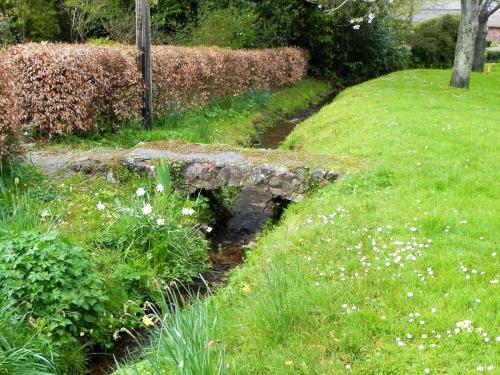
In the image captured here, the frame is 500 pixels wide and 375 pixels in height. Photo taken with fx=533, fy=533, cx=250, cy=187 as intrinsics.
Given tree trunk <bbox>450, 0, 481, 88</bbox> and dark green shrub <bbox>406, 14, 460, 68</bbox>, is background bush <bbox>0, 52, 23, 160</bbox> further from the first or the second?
dark green shrub <bbox>406, 14, 460, 68</bbox>

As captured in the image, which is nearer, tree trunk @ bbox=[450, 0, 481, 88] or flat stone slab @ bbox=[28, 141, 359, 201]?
flat stone slab @ bbox=[28, 141, 359, 201]

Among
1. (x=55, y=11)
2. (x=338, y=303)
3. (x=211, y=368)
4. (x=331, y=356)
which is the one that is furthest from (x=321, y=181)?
(x=55, y=11)

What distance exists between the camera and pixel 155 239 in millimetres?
6492

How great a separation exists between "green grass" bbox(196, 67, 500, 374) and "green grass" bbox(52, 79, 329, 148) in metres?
4.36

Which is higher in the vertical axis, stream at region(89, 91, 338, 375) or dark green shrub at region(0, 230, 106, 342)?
dark green shrub at region(0, 230, 106, 342)

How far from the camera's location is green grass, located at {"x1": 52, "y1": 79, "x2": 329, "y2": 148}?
10648 millimetres

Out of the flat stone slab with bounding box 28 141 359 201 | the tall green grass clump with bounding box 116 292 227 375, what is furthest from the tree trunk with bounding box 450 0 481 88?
the tall green grass clump with bounding box 116 292 227 375

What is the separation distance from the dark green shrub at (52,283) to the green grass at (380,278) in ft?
4.00

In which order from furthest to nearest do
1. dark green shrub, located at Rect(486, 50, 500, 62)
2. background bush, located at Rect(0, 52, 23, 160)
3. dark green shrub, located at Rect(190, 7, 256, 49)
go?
1. dark green shrub, located at Rect(486, 50, 500, 62)
2. dark green shrub, located at Rect(190, 7, 256, 49)
3. background bush, located at Rect(0, 52, 23, 160)

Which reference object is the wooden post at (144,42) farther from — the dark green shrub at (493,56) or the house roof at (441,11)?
the house roof at (441,11)

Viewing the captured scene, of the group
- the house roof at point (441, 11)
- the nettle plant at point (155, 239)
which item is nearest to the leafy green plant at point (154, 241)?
the nettle plant at point (155, 239)

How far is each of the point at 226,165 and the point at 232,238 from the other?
3.77 feet

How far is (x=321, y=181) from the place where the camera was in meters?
8.05

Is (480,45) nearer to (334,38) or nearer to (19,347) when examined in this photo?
(334,38)
